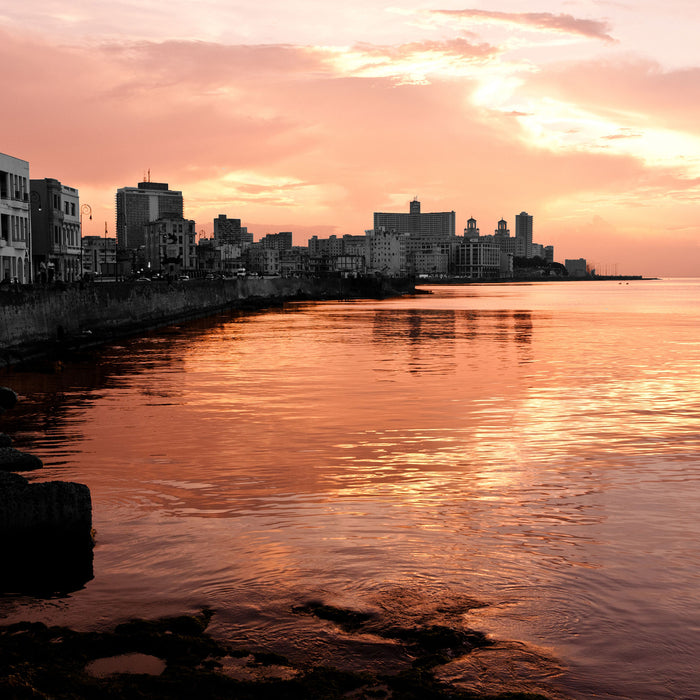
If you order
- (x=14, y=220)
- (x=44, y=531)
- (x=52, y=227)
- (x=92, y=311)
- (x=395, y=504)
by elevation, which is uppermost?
(x=52, y=227)

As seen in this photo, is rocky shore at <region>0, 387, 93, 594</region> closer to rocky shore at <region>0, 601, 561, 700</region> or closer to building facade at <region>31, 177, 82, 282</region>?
rocky shore at <region>0, 601, 561, 700</region>

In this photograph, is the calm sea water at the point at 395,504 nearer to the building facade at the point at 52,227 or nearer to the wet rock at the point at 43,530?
the wet rock at the point at 43,530

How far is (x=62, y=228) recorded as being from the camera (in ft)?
294

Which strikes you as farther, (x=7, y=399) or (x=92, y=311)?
(x=92, y=311)

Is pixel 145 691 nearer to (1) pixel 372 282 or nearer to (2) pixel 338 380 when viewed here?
(2) pixel 338 380

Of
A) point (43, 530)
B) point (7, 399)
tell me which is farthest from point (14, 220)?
point (43, 530)

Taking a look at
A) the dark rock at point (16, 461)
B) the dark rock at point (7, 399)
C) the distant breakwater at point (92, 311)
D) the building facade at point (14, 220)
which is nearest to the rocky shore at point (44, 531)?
the dark rock at point (16, 461)

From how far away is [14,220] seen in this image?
69812mm

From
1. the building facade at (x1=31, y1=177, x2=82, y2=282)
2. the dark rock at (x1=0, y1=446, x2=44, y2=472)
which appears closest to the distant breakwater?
the building facade at (x1=31, y1=177, x2=82, y2=282)

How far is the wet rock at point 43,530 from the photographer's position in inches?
408

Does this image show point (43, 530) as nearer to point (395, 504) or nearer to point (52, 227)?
point (395, 504)

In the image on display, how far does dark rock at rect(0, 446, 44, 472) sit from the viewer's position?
15.3 metres

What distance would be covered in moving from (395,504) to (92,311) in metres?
44.0

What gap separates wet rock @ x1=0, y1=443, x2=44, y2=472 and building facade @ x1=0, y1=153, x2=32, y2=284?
53631mm
